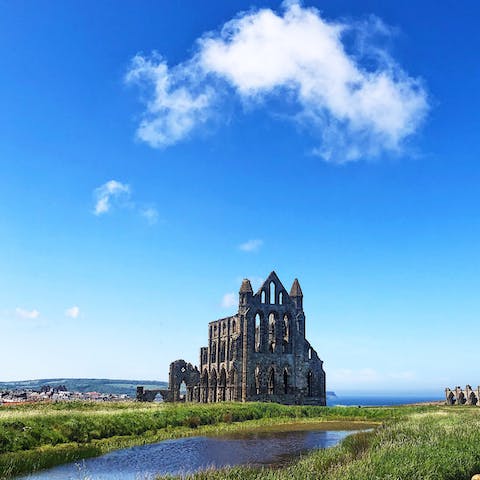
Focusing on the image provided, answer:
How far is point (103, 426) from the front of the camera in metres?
33.8

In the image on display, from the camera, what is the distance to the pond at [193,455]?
71.4ft

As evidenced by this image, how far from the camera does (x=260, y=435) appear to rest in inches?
1475

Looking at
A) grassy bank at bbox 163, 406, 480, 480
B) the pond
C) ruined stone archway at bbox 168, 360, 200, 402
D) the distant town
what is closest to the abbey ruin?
ruined stone archway at bbox 168, 360, 200, 402

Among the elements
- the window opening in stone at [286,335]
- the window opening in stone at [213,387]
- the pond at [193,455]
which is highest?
the window opening in stone at [286,335]

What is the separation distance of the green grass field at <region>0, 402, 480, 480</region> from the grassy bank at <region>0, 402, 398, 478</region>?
47mm

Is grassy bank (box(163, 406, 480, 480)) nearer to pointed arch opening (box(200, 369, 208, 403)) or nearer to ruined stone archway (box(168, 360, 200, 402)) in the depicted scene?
pointed arch opening (box(200, 369, 208, 403))

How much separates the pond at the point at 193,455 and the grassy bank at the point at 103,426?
1367 millimetres

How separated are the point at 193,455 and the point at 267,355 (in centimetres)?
4481

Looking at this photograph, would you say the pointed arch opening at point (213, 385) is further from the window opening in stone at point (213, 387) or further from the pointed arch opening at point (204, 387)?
the pointed arch opening at point (204, 387)

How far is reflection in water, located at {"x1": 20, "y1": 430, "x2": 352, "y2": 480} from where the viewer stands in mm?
21750

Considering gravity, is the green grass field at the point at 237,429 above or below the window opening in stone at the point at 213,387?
below

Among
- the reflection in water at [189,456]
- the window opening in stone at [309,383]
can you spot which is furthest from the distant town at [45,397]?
the reflection in water at [189,456]

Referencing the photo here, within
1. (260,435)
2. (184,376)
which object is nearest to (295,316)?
(184,376)

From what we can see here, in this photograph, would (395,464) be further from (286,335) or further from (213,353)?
(213,353)
